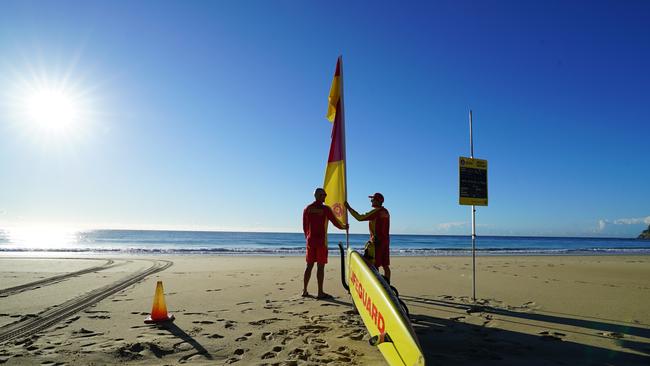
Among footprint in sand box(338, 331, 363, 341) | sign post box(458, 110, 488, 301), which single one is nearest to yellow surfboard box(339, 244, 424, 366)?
footprint in sand box(338, 331, 363, 341)

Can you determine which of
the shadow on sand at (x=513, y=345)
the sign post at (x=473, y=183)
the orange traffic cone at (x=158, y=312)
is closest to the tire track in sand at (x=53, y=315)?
the orange traffic cone at (x=158, y=312)

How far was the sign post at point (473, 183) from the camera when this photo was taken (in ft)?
18.4

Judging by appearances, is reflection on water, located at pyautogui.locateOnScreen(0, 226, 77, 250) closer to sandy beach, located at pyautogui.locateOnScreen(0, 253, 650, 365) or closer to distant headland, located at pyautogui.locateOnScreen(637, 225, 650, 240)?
sandy beach, located at pyautogui.locateOnScreen(0, 253, 650, 365)

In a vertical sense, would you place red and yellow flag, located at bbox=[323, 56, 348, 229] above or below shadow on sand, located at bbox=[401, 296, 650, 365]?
above

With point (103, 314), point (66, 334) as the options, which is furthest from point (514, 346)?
point (103, 314)

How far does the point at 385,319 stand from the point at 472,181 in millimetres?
3518

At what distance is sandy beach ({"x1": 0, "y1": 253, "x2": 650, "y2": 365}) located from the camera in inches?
130

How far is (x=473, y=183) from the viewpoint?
5719mm

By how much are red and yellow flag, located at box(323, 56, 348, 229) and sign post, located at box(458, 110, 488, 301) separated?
186cm

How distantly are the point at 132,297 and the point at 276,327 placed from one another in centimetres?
346

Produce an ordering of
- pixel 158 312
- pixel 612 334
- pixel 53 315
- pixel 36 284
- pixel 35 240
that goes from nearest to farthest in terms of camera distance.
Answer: pixel 612 334 → pixel 158 312 → pixel 53 315 → pixel 36 284 → pixel 35 240

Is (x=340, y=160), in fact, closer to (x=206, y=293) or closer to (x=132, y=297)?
(x=206, y=293)

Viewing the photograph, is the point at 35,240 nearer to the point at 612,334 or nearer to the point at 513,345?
the point at 513,345

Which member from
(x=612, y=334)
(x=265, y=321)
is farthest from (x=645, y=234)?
(x=265, y=321)
